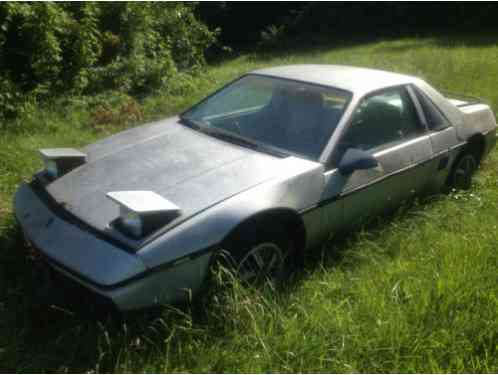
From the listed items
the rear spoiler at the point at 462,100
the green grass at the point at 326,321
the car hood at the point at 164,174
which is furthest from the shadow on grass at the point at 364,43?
the green grass at the point at 326,321

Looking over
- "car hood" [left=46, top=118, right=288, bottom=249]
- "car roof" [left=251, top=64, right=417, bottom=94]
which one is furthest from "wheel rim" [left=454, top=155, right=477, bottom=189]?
"car hood" [left=46, top=118, right=288, bottom=249]

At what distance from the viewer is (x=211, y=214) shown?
2.72m

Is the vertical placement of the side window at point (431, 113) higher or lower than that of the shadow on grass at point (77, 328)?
higher

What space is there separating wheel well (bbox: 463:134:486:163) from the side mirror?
5.67ft

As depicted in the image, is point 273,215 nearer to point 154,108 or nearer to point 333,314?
point 333,314

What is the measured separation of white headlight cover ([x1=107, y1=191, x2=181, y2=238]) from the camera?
2.61 meters

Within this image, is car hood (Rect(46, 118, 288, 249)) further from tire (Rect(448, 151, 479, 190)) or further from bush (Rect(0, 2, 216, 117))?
bush (Rect(0, 2, 216, 117))

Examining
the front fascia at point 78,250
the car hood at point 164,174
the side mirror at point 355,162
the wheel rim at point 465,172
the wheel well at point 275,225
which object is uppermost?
the car hood at point 164,174

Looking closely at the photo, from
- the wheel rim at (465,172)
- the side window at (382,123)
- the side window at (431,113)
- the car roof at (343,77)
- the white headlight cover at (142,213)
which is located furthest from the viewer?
the wheel rim at (465,172)

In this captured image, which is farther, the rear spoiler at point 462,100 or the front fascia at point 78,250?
the rear spoiler at point 462,100

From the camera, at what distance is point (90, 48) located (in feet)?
24.8

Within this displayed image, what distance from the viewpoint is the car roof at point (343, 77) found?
3756mm

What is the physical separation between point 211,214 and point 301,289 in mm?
825

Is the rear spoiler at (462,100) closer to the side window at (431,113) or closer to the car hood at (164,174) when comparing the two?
the side window at (431,113)
